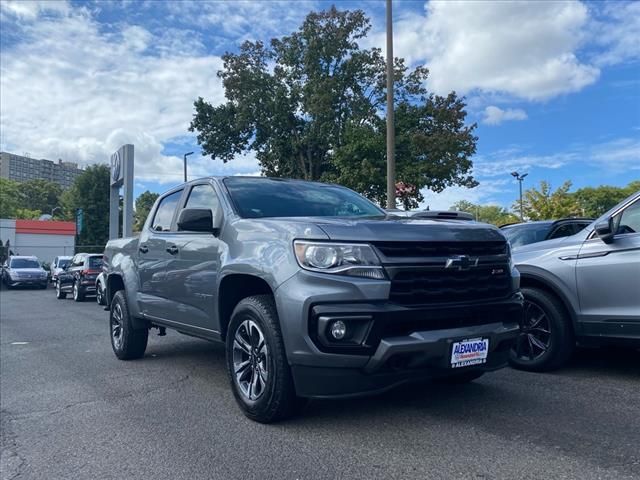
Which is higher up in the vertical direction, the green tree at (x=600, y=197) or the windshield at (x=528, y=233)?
the green tree at (x=600, y=197)

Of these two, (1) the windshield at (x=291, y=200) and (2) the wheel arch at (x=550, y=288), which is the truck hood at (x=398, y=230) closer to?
(1) the windshield at (x=291, y=200)

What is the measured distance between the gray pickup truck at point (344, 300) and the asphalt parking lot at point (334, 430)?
0.39 m

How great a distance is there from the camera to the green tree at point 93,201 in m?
55.2

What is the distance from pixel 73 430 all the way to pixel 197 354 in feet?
9.61

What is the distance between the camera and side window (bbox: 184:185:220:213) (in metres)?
5.01

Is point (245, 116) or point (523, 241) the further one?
point (245, 116)

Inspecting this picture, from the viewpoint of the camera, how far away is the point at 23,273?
27922mm

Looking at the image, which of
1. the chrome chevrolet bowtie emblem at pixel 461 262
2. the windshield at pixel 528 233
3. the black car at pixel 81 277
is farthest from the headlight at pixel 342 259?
the black car at pixel 81 277

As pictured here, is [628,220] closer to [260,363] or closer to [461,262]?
[461,262]

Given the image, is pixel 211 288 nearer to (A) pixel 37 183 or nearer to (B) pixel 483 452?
(B) pixel 483 452

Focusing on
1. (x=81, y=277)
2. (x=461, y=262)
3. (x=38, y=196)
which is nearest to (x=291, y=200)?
(x=461, y=262)

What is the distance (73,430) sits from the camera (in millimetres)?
4219

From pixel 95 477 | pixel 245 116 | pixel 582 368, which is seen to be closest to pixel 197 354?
pixel 95 477

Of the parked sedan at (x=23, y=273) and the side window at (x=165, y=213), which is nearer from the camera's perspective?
the side window at (x=165, y=213)
